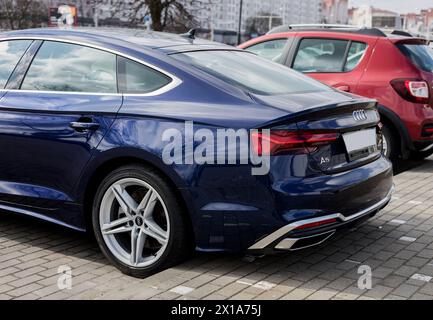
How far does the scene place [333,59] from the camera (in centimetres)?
768

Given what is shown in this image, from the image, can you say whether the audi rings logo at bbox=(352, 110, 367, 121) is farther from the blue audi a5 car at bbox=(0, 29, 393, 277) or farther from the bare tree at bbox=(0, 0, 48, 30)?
the bare tree at bbox=(0, 0, 48, 30)

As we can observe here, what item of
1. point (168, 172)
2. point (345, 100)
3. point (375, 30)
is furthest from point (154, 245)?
point (375, 30)

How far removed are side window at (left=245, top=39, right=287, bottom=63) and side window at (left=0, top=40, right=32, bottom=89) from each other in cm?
→ 411

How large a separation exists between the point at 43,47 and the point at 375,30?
15.4ft

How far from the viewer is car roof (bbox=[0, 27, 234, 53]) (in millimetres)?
4176

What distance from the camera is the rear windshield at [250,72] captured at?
3.90 meters

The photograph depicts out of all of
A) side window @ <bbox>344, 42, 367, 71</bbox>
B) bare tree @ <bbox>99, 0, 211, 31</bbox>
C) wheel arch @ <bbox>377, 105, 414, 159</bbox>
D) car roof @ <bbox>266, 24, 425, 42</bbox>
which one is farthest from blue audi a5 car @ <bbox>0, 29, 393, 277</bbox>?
bare tree @ <bbox>99, 0, 211, 31</bbox>

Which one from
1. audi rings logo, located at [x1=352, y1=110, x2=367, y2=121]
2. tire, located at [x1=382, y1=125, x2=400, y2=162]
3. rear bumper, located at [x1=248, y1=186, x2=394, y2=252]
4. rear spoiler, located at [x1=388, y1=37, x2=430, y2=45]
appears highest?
rear spoiler, located at [x1=388, y1=37, x2=430, y2=45]

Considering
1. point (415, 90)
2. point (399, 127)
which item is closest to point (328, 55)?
point (415, 90)

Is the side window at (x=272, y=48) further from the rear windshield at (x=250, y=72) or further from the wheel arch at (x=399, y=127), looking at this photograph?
the rear windshield at (x=250, y=72)

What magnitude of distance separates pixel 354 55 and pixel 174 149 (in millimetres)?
4608

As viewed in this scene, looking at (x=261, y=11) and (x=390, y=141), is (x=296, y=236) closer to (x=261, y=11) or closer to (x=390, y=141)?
(x=390, y=141)

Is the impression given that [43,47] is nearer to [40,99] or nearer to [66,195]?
[40,99]

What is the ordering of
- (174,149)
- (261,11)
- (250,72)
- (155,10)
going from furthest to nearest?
(261,11) → (155,10) → (250,72) → (174,149)
